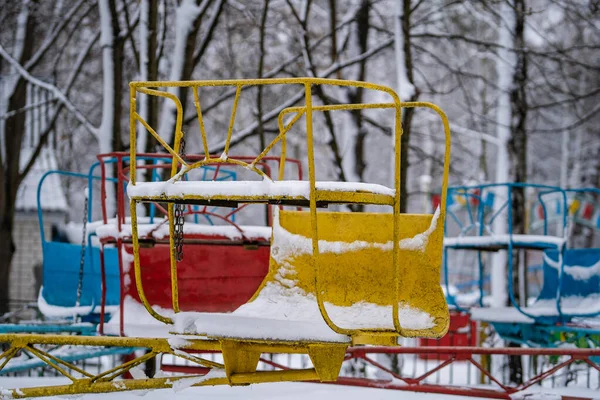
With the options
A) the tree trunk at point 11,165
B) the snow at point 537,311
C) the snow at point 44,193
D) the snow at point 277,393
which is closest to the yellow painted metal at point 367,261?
the snow at point 277,393

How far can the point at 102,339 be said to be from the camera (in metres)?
3.65

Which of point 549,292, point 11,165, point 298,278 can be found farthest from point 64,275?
point 11,165

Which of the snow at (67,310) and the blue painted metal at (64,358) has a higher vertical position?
the snow at (67,310)

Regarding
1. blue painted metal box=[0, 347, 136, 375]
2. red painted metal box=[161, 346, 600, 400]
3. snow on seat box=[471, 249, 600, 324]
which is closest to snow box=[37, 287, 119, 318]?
blue painted metal box=[0, 347, 136, 375]

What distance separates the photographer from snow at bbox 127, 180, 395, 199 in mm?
2898

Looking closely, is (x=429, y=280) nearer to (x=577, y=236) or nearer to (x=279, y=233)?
(x=279, y=233)

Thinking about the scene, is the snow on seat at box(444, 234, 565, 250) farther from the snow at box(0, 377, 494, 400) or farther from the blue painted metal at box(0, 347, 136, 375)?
the blue painted metal at box(0, 347, 136, 375)

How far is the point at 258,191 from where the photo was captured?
116 inches

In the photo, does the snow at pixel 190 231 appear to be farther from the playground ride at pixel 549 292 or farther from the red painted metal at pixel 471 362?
the playground ride at pixel 549 292

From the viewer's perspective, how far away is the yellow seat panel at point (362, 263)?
374cm

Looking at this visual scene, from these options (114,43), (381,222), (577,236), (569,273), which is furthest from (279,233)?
(577,236)

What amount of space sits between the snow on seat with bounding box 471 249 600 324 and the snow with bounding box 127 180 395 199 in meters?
3.15

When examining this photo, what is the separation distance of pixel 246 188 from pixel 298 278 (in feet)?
4.07

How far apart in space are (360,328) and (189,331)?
0.81 metres
